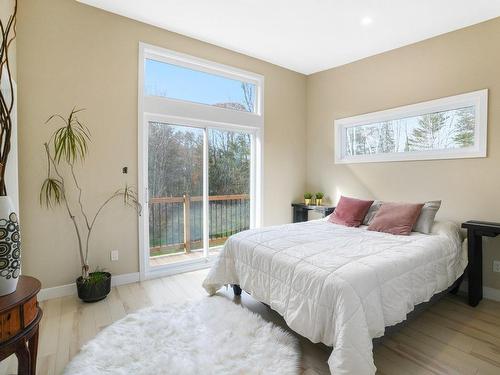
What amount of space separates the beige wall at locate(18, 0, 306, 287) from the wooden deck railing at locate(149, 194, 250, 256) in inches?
14.5

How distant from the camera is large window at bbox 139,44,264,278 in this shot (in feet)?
10.9

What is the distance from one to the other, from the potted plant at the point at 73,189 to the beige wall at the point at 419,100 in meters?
3.33

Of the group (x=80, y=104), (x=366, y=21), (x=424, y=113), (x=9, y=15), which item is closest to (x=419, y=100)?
(x=424, y=113)

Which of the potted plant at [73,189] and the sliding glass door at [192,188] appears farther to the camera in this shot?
the sliding glass door at [192,188]

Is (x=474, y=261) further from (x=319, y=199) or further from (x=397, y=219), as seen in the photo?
(x=319, y=199)

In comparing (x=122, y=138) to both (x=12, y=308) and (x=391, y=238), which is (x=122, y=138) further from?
(x=391, y=238)

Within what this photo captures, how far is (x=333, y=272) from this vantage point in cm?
176

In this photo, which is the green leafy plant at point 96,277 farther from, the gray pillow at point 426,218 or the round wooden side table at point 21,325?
the gray pillow at point 426,218

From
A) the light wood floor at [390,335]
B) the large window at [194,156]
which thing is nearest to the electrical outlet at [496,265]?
the light wood floor at [390,335]

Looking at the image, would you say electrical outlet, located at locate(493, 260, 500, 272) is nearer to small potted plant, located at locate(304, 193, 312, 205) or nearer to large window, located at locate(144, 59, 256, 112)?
small potted plant, located at locate(304, 193, 312, 205)

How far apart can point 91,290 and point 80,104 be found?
6.08ft

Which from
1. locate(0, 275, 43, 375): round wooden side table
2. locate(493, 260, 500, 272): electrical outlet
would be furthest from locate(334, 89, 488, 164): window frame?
locate(0, 275, 43, 375): round wooden side table

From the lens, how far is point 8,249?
1.29 m

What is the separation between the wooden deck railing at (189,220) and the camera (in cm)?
351
